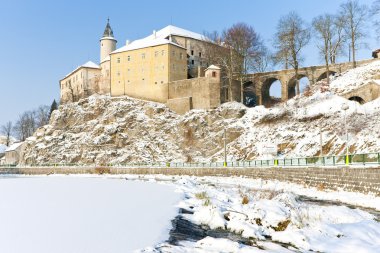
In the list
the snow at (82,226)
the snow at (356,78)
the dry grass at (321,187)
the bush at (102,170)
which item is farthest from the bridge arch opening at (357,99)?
the snow at (82,226)

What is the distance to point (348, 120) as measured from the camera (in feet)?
136

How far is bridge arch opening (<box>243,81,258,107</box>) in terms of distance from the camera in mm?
68750

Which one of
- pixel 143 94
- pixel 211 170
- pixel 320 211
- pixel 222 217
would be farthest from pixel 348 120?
pixel 143 94

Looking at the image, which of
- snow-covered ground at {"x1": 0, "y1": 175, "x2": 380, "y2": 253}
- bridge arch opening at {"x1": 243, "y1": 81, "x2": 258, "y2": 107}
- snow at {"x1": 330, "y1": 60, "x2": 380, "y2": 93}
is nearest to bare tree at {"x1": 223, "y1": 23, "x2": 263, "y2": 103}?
bridge arch opening at {"x1": 243, "y1": 81, "x2": 258, "y2": 107}

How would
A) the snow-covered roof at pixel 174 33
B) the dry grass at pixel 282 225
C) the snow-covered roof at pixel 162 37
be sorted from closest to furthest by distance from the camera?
the dry grass at pixel 282 225 < the snow-covered roof at pixel 162 37 < the snow-covered roof at pixel 174 33

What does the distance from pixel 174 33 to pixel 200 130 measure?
99.5 feet

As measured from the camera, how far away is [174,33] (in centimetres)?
8075

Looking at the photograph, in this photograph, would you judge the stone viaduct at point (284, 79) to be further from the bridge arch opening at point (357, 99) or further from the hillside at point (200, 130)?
the bridge arch opening at point (357, 99)

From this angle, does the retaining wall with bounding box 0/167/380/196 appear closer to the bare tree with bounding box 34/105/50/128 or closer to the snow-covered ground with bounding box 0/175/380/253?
the snow-covered ground with bounding box 0/175/380/253

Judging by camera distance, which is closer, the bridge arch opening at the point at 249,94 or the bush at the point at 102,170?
the bush at the point at 102,170

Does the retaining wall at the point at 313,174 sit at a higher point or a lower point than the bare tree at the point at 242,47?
lower

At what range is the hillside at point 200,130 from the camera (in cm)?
4194

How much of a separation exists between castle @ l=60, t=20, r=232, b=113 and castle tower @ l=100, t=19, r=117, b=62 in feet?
15.1

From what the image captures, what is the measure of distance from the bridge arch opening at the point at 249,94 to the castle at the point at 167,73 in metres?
6.82
